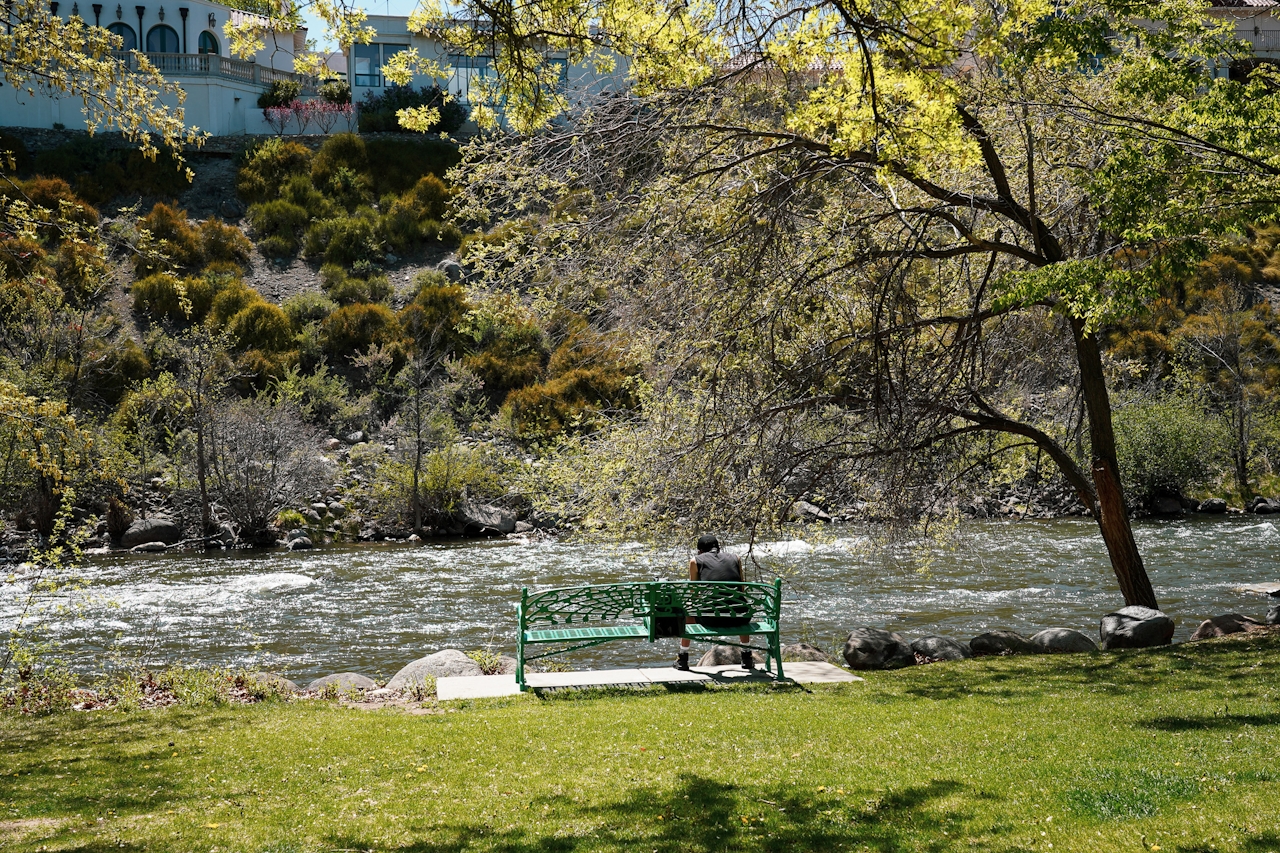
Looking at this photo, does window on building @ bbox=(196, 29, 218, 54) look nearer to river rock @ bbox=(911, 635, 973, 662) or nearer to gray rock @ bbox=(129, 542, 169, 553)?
gray rock @ bbox=(129, 542, 169, 553)

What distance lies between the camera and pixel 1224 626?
12.1 m

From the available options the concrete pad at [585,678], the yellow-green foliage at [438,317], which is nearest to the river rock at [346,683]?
the concrete pad at [585,678]

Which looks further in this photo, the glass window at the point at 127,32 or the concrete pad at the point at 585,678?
the glass window at the point at 127,32

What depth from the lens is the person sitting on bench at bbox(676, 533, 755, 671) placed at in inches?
392

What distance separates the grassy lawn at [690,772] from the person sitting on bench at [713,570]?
1.08 m

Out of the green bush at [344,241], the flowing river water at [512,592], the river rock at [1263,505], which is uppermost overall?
the green bush at [344,241]

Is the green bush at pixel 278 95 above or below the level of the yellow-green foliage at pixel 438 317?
above

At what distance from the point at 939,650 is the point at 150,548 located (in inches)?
794

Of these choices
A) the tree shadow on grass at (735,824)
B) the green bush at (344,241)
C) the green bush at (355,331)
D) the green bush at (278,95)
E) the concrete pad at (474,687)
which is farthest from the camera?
the green bush at (278,95)

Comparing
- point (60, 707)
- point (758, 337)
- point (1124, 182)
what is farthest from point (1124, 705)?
point (60, 707)

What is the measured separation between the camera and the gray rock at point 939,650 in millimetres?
11258

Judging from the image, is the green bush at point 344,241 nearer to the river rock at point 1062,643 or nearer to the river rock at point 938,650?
the river rock at point 938,650

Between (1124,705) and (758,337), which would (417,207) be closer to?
(758,337)

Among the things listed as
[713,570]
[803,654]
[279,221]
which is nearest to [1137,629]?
[803,654]
